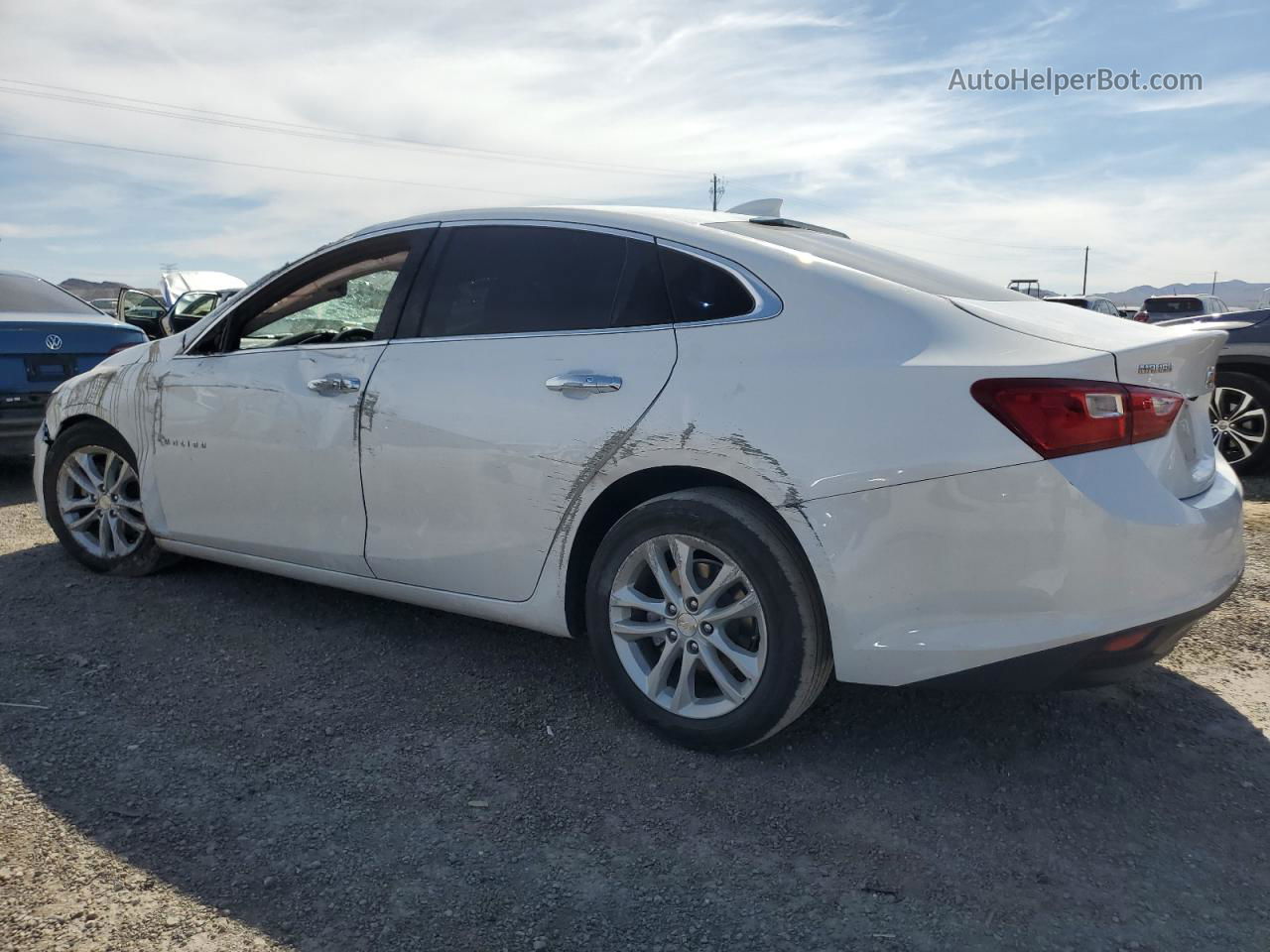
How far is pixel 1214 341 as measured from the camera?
3.07 meters

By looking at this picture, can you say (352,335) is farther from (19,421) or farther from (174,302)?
(174,302)

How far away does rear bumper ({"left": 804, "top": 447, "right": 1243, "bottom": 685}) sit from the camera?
2.54m

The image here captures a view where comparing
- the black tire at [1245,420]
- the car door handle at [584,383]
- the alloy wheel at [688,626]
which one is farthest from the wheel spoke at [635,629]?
the black tire at [1245,420]

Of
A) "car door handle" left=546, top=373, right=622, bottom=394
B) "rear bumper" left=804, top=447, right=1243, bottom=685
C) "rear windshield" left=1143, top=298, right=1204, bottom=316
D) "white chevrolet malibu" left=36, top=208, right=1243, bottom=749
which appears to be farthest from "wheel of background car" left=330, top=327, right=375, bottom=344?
"rear windshield" left=1143, top=298, right=1204, bottom=316

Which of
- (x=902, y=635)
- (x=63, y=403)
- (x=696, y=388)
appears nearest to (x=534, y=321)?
(x=696, y=388)

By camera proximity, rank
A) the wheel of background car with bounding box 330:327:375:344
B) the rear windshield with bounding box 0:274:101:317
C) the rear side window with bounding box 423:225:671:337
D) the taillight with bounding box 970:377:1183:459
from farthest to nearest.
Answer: the rear windshield with bounding box 0:274:101:317 < the wheel of background car with bounding box 330:327:375:344 < the rear side window with bounding box 423:225:671:337 < the taillight with bounding box 970:377:1183:459

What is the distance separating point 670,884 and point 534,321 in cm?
179

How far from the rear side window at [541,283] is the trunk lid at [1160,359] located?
0.97 m

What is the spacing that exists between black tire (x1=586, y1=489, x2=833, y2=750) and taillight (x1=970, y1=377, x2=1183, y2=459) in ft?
2.17

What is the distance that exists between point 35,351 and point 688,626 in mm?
5801

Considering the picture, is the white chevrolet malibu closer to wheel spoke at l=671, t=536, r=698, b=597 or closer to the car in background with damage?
wheel spoke at l=671, t=536, r=698, b=597

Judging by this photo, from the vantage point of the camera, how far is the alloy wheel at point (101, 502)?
187 inches

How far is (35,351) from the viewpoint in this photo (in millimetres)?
6898

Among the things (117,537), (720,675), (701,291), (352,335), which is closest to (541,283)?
(701,291)
